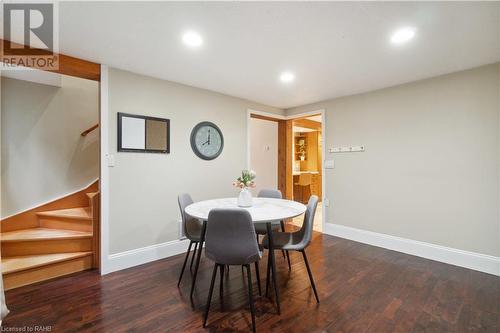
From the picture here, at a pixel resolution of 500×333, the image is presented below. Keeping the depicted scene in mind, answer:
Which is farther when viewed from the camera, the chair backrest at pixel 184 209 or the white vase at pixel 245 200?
the white vase at pixel 245 200

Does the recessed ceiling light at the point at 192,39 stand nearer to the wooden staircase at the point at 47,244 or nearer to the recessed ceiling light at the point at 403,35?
the recessed ceiling light at the point at 403,35

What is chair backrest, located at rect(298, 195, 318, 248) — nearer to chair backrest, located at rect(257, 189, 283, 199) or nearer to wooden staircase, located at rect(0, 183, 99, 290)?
chair backrest, located at rect(257, 189, 283, 199)

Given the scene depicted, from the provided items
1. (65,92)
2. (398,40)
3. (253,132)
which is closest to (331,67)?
(398,40)

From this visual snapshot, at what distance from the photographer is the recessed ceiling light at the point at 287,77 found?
274cm

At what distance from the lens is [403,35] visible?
1.90 metres

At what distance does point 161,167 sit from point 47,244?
1433 mm

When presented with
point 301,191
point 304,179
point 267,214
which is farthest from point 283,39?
point 301,191

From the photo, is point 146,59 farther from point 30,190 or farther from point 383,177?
point 383,177

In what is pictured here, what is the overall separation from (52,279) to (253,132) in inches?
174

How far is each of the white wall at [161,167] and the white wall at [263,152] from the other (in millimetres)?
1824

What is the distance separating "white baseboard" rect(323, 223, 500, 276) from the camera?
2.47 m

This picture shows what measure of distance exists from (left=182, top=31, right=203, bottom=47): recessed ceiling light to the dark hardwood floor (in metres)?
2.29
